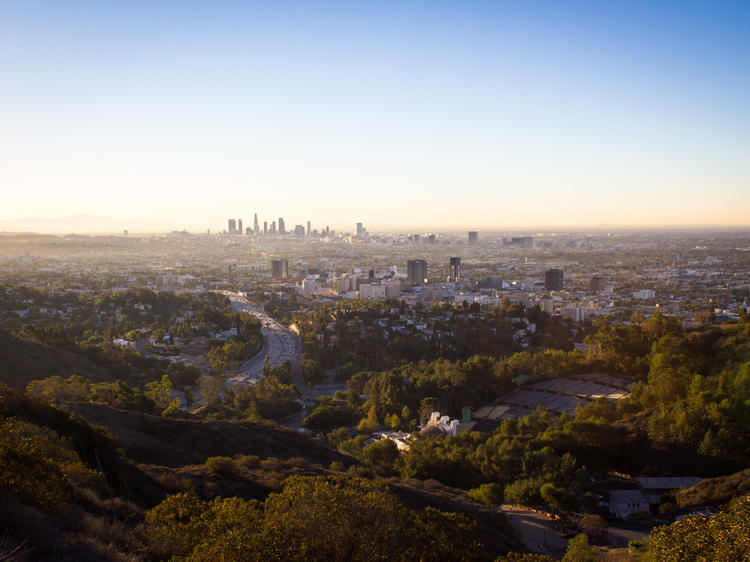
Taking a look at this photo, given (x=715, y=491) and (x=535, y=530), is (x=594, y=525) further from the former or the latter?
(x=715, y=491)

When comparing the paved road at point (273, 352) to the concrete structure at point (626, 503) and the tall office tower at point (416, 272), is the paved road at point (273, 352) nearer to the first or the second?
the concrete structure at point (626, 503)

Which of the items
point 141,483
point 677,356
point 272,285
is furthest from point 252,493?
point 272,285

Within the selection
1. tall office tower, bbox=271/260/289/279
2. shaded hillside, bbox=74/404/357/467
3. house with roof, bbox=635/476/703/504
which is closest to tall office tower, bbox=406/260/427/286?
tall office tower, bbox=271/260/289/279

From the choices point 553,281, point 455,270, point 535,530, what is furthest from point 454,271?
point 535,530

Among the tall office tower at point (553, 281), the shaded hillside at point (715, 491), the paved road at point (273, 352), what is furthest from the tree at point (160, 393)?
the tall office tower at point (553, 281)

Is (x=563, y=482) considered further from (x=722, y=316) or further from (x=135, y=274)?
(x=135, y=274)

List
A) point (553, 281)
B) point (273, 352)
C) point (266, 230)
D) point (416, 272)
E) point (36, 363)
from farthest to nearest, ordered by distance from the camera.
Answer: point (266, 230)
point (416, 272)
point (553, 281)
point (273, 352)
point (36, 363)
